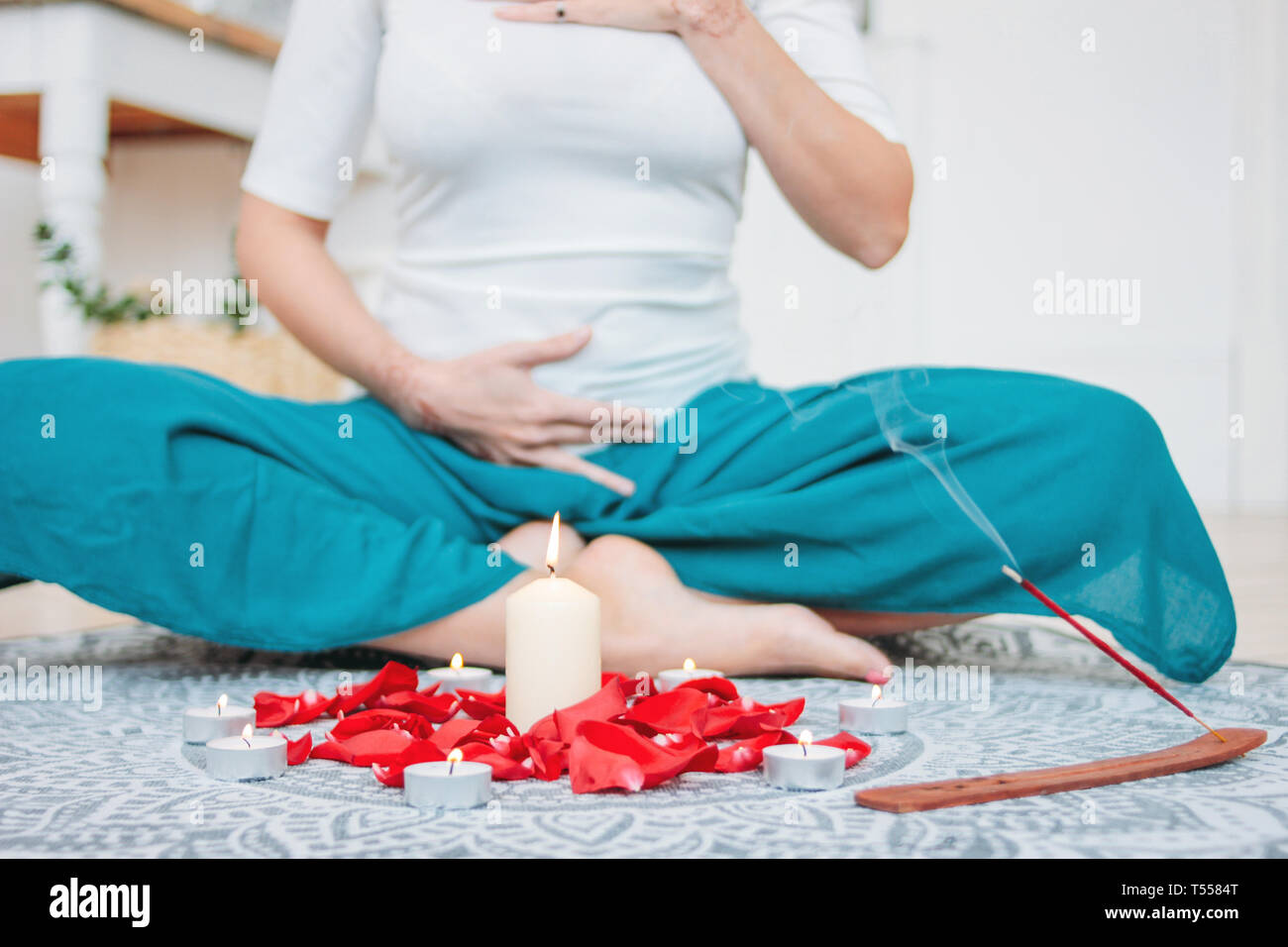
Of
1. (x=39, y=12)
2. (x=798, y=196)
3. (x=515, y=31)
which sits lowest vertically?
(x=798, y=196)

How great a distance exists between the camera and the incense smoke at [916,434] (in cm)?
83

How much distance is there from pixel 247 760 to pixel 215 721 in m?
0.07

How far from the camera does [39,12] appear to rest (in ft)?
4.88

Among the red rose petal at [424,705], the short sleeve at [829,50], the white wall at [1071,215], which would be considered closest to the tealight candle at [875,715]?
the red rose petal at [424,705]

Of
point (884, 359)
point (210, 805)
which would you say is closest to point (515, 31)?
point (210, 805)

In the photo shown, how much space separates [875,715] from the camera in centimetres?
64

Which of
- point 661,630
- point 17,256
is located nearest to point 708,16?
point 661,630

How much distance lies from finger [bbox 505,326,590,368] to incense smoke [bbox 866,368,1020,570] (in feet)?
0.71

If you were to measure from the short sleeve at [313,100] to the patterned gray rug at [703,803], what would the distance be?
0.41m

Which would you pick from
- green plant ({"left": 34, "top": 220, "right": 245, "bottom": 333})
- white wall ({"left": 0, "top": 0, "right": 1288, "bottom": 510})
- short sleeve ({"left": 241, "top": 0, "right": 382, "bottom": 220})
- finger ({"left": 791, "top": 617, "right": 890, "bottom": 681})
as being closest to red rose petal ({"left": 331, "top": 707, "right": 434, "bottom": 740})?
finger ({"left": 791, "top": 617, "right": 890, "bottom": 681})

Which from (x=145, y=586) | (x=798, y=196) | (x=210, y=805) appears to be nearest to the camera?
(x=210, y=805)
